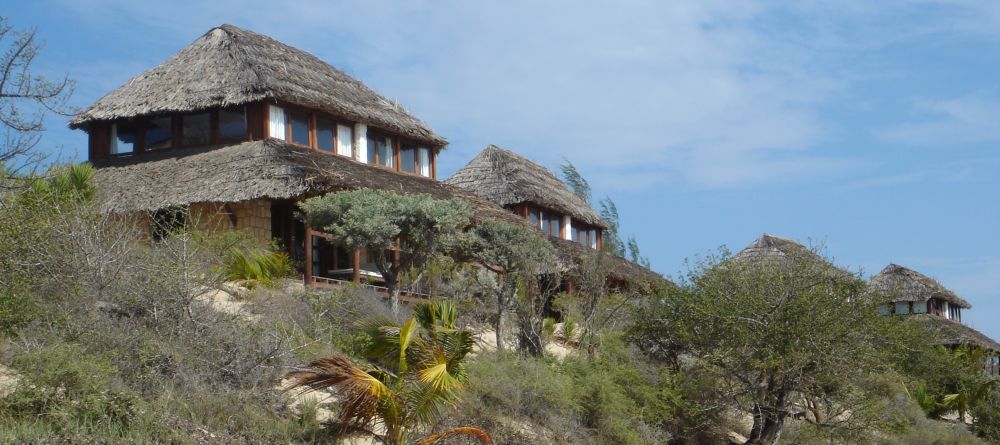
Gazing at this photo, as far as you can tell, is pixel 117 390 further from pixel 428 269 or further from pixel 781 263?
pixel 781 263

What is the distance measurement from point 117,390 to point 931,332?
77.7ft

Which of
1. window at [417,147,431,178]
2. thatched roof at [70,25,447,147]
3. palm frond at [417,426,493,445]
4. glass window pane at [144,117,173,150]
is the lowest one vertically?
palm frond at [417,426,493,445]

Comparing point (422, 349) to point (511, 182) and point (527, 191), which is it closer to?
point (527, 191)

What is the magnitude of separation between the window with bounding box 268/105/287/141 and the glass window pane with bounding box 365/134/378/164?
9.10 feet

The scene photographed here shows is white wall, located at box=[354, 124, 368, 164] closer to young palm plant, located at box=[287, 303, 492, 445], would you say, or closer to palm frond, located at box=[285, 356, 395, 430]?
young palm plant, located at box=[287, 303, 492, 445]

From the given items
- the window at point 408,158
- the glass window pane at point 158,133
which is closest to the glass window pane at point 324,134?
the window at point 408,158

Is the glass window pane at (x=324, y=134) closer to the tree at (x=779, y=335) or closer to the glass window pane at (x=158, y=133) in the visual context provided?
Result: the glass window pane at (x=158, y=133)

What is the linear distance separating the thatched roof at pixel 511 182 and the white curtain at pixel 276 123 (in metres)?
8.83

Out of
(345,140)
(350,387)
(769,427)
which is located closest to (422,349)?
(350,387)

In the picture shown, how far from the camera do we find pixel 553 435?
50.9 ft

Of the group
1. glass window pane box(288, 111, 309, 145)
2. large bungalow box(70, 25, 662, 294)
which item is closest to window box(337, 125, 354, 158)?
large bungalow box(70, 25, 662, 294)

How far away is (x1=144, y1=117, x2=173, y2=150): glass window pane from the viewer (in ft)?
80.9

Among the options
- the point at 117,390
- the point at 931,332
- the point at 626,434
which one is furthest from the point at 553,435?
the point at 931,332

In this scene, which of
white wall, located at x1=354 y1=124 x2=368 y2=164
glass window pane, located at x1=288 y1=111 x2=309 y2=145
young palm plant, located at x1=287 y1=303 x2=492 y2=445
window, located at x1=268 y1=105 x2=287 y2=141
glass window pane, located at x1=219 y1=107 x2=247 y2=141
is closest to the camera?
young palm plant, located at x1=287 y1=303 x2=492 y2=445
